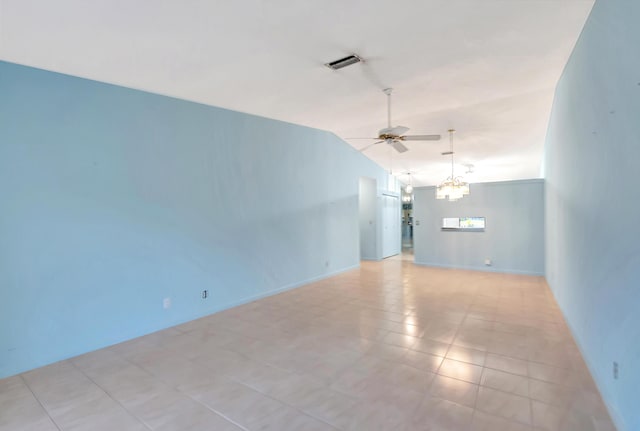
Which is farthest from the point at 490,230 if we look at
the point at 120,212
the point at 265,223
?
the point at 120,212

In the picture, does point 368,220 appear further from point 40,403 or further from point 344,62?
point 40,403

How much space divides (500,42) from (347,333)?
3460mm

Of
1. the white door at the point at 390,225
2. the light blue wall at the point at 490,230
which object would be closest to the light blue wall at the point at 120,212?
the light blue wall at the point at 490,230

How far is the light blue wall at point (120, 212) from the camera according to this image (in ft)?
9.25

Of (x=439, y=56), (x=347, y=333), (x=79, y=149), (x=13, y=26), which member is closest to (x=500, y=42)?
(x=439, y=56)

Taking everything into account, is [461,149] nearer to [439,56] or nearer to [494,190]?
[494,190]

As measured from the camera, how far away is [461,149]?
731 cm

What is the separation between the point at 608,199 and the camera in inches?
85.0

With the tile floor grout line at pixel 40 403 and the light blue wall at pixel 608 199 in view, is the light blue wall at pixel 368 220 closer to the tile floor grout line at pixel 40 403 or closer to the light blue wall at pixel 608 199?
the light blue wall at pixel 608 199

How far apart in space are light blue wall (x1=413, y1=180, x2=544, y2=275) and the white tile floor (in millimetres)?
2735

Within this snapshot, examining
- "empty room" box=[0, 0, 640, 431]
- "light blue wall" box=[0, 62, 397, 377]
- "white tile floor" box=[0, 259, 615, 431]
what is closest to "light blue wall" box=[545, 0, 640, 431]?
"empty room" box=[0, 0, 640, 431]

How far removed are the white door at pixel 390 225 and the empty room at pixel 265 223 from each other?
419 centimetres

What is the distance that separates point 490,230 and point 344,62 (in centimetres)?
591

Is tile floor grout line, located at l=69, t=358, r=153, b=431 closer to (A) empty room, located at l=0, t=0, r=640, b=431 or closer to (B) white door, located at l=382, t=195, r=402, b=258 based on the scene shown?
(A) empty room, located at l=0, t=0, r=640, b=431
